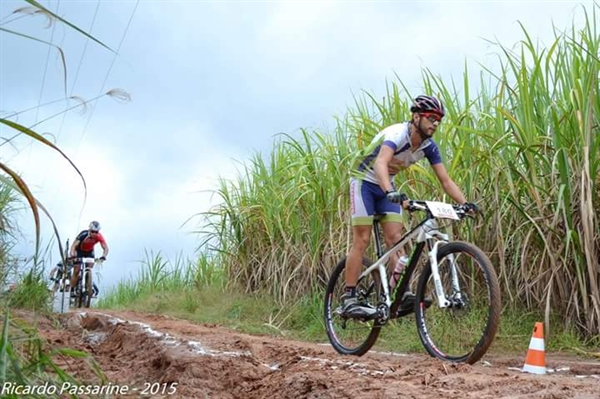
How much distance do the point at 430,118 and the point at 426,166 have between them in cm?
270

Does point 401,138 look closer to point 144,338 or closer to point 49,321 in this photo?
point 144,338

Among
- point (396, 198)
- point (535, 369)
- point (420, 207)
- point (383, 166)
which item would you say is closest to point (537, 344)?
point (535, 369)

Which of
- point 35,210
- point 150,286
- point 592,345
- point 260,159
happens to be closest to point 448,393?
point 35,210

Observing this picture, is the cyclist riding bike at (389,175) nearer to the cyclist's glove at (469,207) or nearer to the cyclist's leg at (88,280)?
the cyclist's glove at (469,207)

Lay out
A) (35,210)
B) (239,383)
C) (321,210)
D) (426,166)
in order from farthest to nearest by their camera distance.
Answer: (321,210) → (426,166) → (239,383) → (35,210)

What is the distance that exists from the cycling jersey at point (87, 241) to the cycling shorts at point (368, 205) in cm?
988

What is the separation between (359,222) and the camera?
23.1 feet

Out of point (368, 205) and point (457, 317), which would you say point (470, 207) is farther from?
point (368, 205)

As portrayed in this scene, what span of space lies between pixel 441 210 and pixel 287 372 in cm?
179

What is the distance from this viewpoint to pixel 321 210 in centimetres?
1063

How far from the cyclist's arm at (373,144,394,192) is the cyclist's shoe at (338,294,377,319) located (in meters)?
1.14

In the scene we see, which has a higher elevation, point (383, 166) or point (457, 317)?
point (383, 166)

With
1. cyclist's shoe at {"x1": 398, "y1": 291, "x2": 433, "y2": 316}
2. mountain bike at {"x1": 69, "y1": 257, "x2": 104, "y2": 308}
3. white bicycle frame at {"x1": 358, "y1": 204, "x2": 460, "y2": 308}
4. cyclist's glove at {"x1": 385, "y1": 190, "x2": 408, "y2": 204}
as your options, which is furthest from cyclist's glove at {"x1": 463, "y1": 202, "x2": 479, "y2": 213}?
mountain bike at {"x1": 69, "y1": 257, "x2": 104, "y2": 308}

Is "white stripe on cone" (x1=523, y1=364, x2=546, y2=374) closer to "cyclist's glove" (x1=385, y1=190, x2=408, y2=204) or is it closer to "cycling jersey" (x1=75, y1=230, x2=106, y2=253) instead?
"cyclist's glove" (x1=385, y1=190, x2=408, y2=204)
